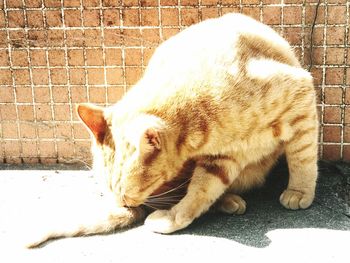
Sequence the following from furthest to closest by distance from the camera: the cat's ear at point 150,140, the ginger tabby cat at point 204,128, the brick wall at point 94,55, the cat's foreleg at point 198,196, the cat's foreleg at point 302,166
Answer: the brick wall at point 94,55, the cat's foreleg at point 302,166, the cat's foreleg at point 198,196, the ginger tabby cat at point 204,128, the cat's ear at point 150,140

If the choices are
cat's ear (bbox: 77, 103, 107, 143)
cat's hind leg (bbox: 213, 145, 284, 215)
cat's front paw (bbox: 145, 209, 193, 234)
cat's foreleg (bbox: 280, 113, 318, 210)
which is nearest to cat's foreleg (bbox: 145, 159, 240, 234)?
cat's front paw (bbox: 145, 209, 193, 234)

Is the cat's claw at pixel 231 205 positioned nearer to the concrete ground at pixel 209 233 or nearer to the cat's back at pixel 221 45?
the concrete ground at pixel 209 233

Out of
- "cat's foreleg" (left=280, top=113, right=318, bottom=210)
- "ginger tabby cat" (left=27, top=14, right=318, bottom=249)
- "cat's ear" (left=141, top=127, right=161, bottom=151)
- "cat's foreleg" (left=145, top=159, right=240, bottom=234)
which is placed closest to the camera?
"cat's ear" (left=141, top=127, right=161, bottom=151)

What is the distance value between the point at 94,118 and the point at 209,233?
2.64 ft

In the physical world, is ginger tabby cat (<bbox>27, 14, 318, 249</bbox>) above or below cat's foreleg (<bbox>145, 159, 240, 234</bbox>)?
above

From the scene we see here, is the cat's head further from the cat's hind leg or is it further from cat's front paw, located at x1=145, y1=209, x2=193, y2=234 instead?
the cat's hind leg

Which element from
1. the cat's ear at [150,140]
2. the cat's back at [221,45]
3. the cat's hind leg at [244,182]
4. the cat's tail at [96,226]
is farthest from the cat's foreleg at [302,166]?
the cat's tail at [96,226]

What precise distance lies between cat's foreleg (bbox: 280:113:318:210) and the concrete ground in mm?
66

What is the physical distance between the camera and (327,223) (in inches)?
101

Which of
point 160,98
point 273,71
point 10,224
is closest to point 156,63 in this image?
point 160,98

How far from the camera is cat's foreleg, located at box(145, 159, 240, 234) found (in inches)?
99.5

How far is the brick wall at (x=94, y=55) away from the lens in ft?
10.2

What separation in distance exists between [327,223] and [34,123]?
6.66 ft

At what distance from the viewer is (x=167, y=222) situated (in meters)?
2.53
